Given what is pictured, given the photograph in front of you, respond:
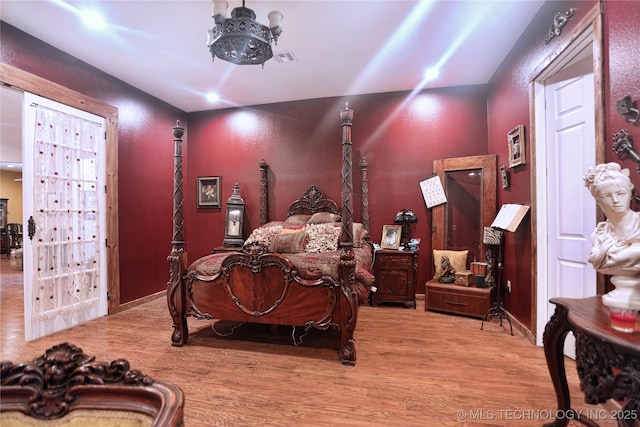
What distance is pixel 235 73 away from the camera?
3.67 m

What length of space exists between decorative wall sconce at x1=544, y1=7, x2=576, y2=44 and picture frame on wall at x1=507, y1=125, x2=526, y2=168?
0.78 metres

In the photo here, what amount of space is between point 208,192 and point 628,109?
4904 millimetres

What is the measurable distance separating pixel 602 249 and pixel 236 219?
13.6ft

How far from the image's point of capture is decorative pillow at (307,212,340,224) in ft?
13.5

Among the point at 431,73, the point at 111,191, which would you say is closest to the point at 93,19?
the point at 111,191

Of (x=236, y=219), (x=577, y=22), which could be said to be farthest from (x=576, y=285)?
(x=236, y=219)

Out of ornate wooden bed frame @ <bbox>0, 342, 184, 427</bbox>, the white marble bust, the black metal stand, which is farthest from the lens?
the black metal stand

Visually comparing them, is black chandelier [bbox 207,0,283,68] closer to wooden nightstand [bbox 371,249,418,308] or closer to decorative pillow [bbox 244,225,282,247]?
decorative pillow [bbox 244,225,282,247]

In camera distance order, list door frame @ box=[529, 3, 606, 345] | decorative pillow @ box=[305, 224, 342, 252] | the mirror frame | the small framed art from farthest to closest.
→ the small framed art, the mirror frame, decorative pillow @ box=[305, 224, 342, 252], door frame @ box=[529, 3, 606, 345]

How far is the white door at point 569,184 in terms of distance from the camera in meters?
2.20

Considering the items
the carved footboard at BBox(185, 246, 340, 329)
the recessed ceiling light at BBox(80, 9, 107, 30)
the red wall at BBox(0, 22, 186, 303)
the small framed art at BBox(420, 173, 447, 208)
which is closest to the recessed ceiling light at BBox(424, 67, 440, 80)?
the small framed art at BBox(420, 173, 447, 208)

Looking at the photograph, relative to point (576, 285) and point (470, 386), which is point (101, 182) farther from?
point (576, 285)

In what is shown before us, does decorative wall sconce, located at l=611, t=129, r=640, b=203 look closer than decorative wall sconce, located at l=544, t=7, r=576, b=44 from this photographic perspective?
Yes

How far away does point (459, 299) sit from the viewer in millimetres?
3387
